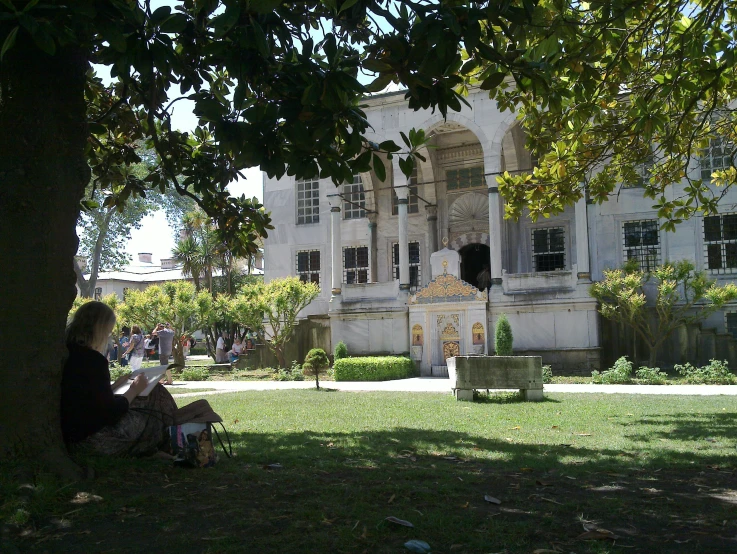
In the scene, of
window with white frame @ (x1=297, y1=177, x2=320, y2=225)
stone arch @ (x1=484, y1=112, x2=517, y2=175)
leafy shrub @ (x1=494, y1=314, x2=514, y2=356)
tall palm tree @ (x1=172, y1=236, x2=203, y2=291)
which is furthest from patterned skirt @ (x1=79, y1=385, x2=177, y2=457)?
tall palm tree @ (x1=172, y1=236, x2=203, y2=291)

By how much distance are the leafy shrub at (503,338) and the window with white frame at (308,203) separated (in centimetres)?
1112

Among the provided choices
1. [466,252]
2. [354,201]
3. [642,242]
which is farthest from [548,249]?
[354,201]

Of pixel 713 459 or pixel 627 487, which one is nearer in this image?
pixel 627 487

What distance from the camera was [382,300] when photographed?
2416 cm

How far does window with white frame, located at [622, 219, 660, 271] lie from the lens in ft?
75.9

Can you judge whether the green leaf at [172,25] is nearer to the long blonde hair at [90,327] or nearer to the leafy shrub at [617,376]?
the long blonde hair at [90,327]

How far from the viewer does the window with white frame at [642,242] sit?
2312 cm

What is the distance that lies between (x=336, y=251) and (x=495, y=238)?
6.25 meters

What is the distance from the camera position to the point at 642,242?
2327 centimetres

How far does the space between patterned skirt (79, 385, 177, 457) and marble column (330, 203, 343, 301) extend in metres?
19.8

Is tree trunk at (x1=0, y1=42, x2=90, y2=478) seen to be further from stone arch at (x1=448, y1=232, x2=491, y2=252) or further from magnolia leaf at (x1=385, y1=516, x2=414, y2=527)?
stone arch at (x1=448, y1=232, x2=491, y2=252)

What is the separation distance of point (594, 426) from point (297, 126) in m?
6.10

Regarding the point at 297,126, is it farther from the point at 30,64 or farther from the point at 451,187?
the point at 451,187

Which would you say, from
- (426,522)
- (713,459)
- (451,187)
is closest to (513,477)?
(426,522)
